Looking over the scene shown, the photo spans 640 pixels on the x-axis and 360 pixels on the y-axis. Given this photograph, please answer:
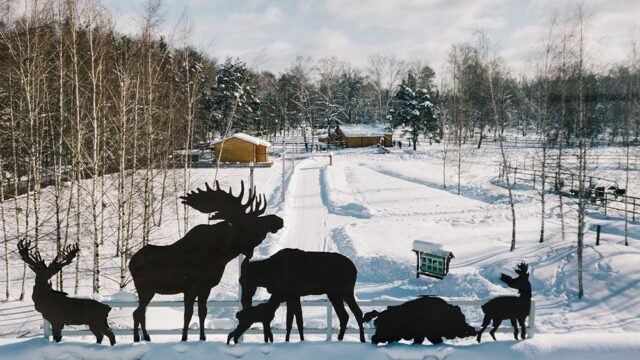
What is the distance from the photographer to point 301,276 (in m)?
6.06

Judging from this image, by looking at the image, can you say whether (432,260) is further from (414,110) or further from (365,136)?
(365,136)

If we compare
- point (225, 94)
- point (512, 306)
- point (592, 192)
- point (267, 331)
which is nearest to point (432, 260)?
point (512, 306)

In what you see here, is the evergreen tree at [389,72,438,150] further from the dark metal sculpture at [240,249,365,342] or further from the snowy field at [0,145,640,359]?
the dark metal sculpture at [240,249,365,342]

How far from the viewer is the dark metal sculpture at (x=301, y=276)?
6.05 meters

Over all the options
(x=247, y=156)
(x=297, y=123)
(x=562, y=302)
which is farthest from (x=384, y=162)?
(x=562, y=302)

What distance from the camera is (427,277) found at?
13812 mm

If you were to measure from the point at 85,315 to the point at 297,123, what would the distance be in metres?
65.6

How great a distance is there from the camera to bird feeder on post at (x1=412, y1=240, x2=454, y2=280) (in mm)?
13203

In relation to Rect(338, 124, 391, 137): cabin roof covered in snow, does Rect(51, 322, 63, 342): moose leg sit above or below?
below

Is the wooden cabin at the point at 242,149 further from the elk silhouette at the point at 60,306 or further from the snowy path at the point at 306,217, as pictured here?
the elk silhouette at the point at 60,306

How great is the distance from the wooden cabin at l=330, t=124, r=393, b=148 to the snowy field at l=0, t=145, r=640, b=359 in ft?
75.0

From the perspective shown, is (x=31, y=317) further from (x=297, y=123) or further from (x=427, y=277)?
(x=297, y=123)

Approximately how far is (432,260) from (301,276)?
864cm

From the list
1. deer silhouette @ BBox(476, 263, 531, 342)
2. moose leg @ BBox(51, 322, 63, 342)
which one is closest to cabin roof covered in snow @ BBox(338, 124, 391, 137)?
deer silhouette @ BBox(476, 263, 531, 342)
